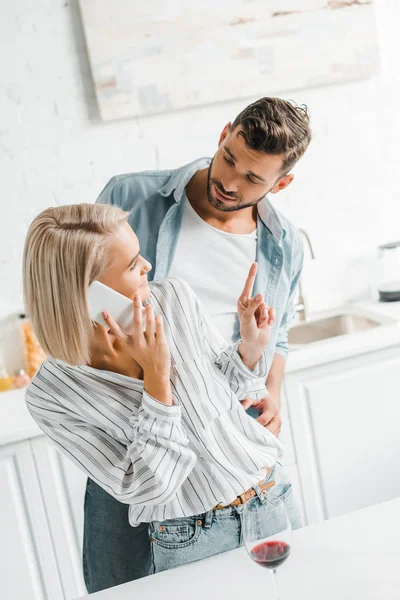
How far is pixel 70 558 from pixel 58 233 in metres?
1.38

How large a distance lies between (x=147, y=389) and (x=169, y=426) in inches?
2.7

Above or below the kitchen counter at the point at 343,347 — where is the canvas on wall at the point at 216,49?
above

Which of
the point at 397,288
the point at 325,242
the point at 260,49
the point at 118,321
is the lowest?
the point at 397,288

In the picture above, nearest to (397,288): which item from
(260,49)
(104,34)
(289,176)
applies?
(260,49)

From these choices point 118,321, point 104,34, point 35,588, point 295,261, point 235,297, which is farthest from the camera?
point 104,34

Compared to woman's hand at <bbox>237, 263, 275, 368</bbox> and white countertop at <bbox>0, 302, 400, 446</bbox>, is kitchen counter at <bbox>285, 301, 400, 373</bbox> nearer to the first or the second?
white countertop at <bbox>0, 302, 400, 446</bbox>

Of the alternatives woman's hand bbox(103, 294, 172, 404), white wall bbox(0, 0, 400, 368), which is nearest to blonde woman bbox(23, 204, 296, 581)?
woman's hand bbox(103, 294, 172, 404)

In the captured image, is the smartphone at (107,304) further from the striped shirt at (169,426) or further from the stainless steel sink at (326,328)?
the stainless steel sink at (326,328)

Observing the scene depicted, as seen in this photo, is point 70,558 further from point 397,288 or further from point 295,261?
point 397,288

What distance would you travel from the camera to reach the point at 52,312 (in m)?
1.10

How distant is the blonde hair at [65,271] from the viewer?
3.55 feet

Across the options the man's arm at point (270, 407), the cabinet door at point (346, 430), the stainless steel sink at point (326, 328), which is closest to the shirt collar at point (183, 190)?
the man's arm at point (270, 407)

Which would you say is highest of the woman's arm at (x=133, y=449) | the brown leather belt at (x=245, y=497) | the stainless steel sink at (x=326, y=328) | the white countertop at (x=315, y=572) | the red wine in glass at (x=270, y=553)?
the woman's arm at (x=133, y=449)

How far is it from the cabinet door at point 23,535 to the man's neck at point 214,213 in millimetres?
903
